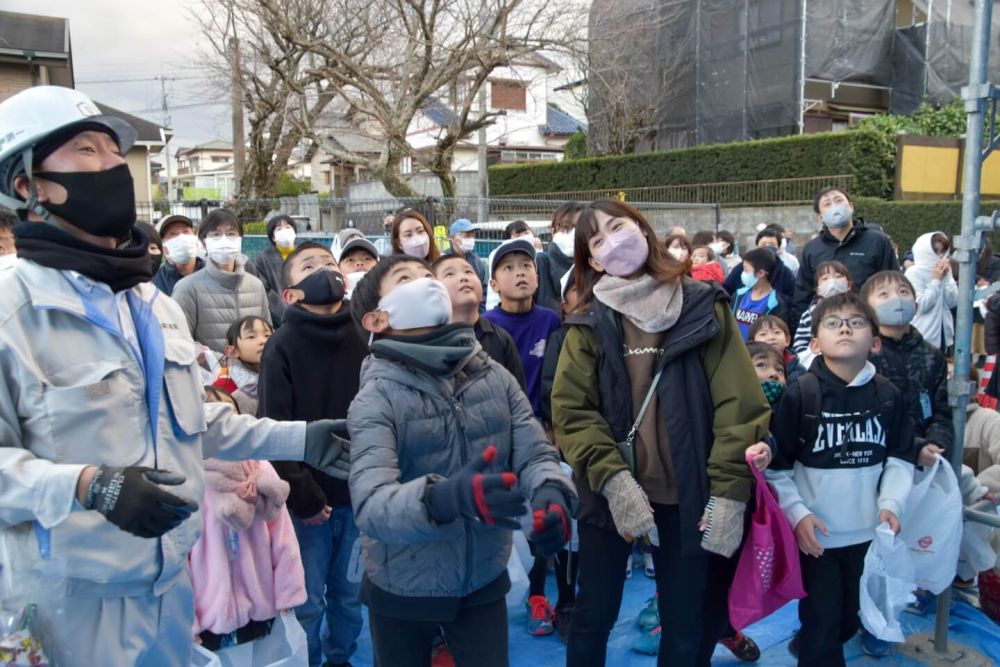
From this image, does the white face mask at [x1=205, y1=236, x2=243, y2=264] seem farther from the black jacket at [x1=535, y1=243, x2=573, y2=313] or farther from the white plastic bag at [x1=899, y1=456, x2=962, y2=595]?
the white plastic bag at [x1=899, y1=456, x2=962, y2=595]

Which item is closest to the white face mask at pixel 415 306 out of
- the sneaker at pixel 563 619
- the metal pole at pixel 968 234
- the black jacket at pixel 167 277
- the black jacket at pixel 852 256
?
the sneaker at pixel 563 619

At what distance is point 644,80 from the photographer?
2564 cm

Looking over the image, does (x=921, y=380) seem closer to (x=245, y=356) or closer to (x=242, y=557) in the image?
(x=242, y=557)

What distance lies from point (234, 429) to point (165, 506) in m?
0.69

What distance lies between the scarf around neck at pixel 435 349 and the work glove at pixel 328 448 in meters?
0.28

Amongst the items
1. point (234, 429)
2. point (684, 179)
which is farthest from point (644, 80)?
point (234, 429)

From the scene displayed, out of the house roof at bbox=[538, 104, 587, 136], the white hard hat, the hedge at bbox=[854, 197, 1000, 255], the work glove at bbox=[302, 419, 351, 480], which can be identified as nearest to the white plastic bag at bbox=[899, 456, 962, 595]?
the work glove at bbox=[302, 419, 351, 480]

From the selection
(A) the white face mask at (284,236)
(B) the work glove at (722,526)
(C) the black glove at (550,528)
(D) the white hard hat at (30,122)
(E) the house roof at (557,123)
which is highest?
(E) the house roof at (557,123)

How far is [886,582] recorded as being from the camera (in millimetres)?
3076

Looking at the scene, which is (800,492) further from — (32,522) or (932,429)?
(32,522)

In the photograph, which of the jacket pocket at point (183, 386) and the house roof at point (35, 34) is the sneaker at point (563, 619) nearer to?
the jacket pocket at point (183, 386)

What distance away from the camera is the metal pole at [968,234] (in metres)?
3.22

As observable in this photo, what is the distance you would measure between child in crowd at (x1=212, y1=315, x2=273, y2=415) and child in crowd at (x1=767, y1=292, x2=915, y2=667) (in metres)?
2.41

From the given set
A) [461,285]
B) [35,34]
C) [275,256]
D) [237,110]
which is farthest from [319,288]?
[35,34]
